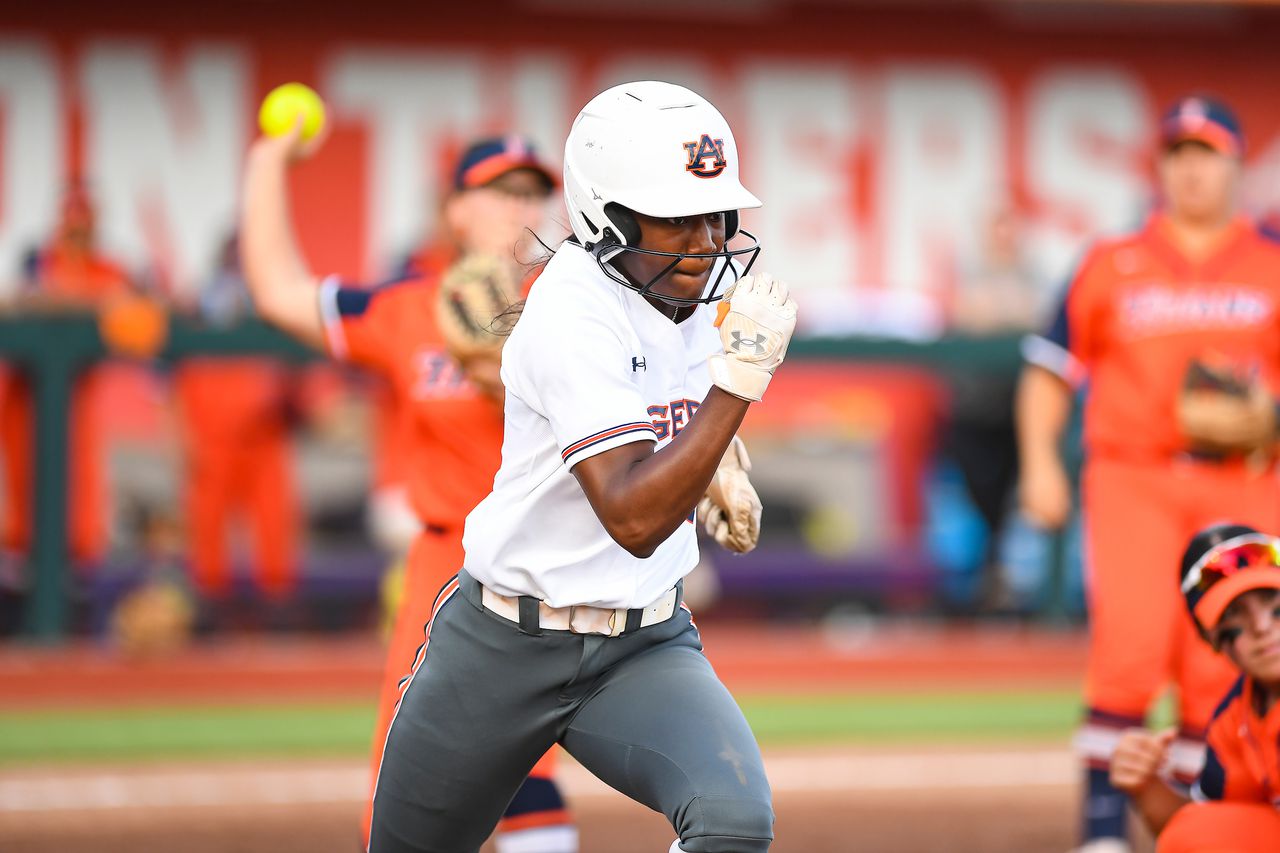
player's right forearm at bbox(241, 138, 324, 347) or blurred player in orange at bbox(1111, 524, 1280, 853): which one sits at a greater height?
player's right forearm at bbox(241, 138, 324, 347)

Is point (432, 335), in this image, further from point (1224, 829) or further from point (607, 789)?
point (607, 789)

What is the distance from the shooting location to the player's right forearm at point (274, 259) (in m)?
4.66

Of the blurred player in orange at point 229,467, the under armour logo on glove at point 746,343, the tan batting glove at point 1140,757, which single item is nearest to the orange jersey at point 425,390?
the under armour logo on glove at point 746,343

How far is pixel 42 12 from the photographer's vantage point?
12.1 metres

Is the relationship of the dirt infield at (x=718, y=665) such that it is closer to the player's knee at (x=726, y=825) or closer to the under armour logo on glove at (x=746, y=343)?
the player's knee at (x=726, y=825)

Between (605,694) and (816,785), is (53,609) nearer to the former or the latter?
(816,785)

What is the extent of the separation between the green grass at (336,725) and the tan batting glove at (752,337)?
16.4 ft

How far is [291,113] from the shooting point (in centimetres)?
487

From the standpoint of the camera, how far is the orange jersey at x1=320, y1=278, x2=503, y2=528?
434 cm

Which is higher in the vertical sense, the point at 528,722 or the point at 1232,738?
the point at 528,722

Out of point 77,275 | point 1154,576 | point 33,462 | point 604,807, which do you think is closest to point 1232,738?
point 1154,576

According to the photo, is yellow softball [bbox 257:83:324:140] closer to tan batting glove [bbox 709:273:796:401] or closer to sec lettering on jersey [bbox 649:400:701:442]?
sec lettering on jersey [bbox 649:400:701:442]

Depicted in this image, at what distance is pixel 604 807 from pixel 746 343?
3.93 m

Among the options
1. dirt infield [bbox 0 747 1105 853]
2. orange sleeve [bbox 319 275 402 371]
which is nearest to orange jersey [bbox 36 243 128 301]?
dirt infield [bbox 0 747 1105 853]
